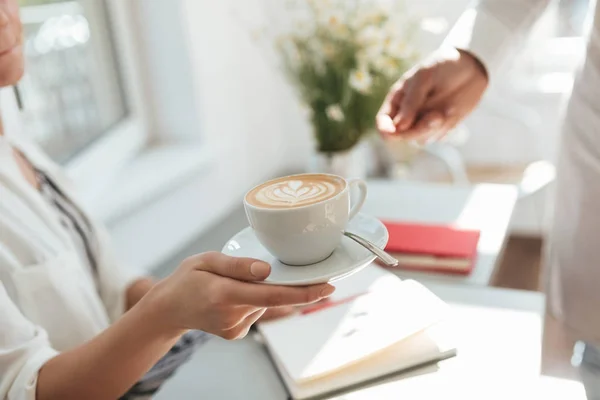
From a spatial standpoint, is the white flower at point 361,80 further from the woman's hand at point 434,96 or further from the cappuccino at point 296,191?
the cappuccino at point 296,191

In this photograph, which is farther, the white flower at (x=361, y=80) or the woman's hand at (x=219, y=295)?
the white flower at (x=361, y=80)

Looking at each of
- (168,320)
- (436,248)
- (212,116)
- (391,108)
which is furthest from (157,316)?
(212,116)

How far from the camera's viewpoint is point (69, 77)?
4.83 feet

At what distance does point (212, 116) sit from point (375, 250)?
1.21m

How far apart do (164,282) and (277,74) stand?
150 cm

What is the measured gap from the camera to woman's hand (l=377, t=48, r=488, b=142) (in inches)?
34.4

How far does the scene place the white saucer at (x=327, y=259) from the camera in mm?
550

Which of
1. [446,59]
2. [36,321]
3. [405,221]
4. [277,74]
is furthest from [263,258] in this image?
[277,74]

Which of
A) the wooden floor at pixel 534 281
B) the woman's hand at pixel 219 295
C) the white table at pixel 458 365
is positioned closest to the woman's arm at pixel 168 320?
the woman's hand at pixel 219 295

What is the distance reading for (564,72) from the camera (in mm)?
2217

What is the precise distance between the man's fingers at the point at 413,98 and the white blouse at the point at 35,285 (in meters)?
0.50

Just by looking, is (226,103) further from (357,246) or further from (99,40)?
(357,246)

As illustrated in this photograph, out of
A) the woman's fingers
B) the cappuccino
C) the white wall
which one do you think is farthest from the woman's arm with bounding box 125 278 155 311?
the cappuccino

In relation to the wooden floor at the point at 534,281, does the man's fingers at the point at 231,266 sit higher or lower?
higher
